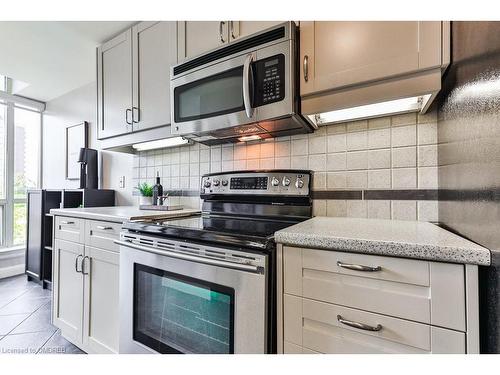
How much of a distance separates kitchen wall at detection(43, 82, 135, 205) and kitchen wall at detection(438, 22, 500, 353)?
7.94 feet

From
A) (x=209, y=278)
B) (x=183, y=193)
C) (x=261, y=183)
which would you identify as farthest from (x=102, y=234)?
(x=261, y=183)

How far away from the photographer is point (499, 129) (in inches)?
22.4

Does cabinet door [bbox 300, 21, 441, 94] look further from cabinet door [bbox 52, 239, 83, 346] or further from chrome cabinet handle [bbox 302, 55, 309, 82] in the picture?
cabinet door [bbox 52, 239, 83, 346]

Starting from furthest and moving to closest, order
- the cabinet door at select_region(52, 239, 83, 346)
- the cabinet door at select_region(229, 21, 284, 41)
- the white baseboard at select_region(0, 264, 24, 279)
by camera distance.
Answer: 1. the white baseboard at select_region(0, 264, 24, 279)
2. the cabinet door at select_region(52, 239, 83, 346)
3. the cabinet door at select_region(229, 21, 284, 41)

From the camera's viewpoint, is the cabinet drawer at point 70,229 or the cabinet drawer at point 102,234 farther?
the cabinet drawer at point 70,229

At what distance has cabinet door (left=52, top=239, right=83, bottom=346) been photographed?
1.56 m

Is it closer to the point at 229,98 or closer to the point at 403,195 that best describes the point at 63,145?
the point at 229,98

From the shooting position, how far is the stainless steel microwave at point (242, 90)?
1130 millimetres

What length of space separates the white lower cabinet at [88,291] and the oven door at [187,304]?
0.65ft

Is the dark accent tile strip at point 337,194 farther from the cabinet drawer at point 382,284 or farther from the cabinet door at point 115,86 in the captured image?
the cabinet door at point 115,86

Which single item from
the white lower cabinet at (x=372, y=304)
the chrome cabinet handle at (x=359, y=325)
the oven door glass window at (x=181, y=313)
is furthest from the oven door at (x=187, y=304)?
the chrome cabinet handle at (x=359, y=325)

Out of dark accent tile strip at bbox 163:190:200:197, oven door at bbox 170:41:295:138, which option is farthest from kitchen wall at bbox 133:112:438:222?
dark accent tile strip at bbox 163:190:200:197

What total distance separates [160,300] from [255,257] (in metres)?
0.61
